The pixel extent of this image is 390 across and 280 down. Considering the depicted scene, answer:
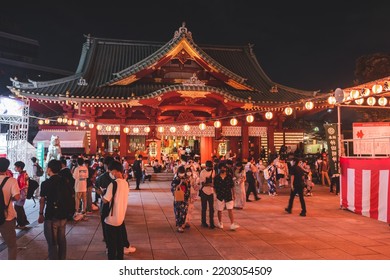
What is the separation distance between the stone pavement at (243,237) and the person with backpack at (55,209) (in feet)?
3.12

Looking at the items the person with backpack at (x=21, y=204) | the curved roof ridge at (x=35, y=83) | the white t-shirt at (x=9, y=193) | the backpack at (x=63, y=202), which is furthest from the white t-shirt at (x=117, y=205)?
the curved roof ridge at (x=35, y=83)

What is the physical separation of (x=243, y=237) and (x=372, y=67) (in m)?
20.2

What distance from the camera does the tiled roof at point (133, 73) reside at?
20.0 meters

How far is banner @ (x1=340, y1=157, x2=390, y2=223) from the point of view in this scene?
9166 mm

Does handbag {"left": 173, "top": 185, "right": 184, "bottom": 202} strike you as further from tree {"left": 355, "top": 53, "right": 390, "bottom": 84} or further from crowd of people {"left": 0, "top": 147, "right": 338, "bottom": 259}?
tree {"left": 355, "top": 53, "right": 390, "bottom": 84}

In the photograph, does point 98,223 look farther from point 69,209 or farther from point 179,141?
point 179,141

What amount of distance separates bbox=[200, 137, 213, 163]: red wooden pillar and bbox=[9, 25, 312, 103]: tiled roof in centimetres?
344

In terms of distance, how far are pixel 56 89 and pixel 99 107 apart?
8.93 ft

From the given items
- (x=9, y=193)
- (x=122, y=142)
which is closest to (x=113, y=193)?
(x=9, y=193)

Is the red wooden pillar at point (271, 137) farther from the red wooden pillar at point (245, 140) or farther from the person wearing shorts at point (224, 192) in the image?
the person wearing shorts at point (224, 192)

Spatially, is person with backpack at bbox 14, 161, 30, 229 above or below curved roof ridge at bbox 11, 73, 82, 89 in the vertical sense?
below

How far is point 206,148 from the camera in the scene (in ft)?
72.1

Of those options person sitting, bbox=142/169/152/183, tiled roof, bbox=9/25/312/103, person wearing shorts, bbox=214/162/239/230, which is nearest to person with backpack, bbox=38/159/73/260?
person wearing shorts, bbox=214/162/239/230

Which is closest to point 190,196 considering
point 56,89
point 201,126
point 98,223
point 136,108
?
point 98,223
